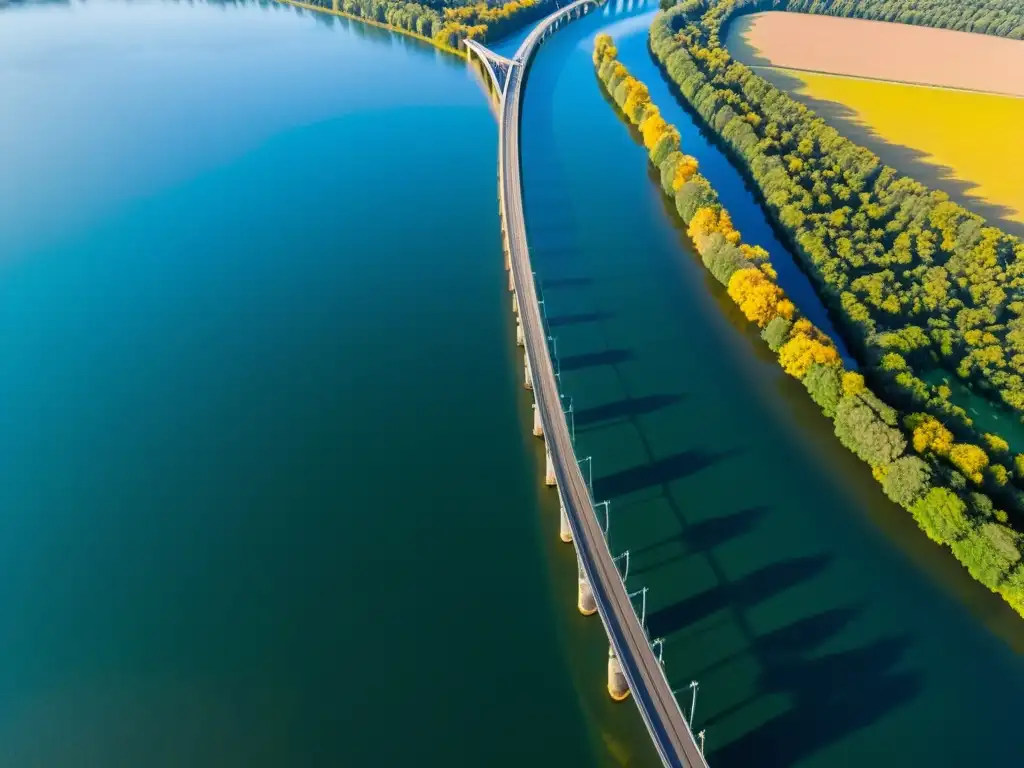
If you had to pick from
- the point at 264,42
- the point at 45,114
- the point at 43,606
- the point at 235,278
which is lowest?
the point at 43,606

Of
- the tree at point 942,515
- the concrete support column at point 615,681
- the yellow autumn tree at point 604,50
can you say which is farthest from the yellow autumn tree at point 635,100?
the concrete support column at point 615,681

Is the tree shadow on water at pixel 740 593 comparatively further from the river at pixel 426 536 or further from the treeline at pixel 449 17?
the treeline at pixel 449 17

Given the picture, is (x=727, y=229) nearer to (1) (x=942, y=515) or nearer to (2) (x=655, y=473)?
(2) (x=655, y=473)

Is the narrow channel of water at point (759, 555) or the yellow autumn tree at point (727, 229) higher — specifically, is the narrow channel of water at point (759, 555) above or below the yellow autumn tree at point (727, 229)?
below

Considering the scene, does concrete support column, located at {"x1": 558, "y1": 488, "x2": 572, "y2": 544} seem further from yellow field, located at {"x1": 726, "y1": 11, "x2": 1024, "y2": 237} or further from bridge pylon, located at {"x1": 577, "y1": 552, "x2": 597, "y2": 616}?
yellow field, located at {"x1": 726, "y1": 11, "x2": 1024, "y2": 237}

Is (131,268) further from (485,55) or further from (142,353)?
(485,55)

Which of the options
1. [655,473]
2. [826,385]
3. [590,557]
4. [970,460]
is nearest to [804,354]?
[826,385]

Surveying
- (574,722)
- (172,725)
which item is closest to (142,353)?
(172,725)
